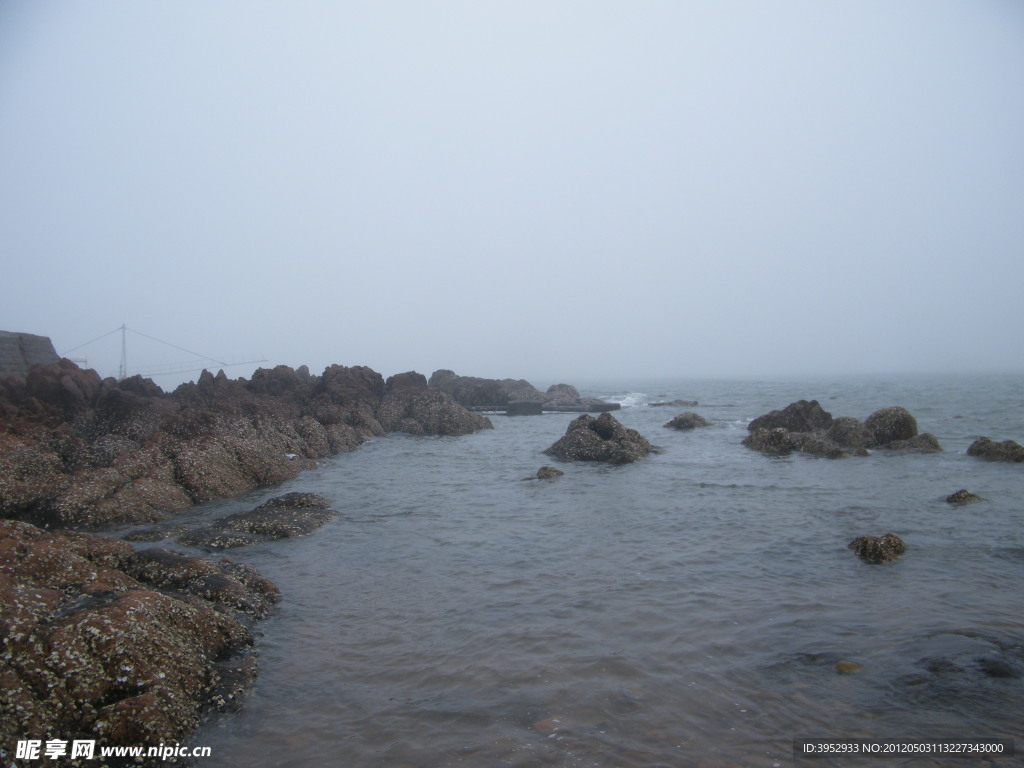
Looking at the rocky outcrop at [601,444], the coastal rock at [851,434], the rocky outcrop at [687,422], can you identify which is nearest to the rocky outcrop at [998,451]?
the coastal rock at [851,434]

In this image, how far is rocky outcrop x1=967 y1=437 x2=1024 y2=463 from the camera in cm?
1736

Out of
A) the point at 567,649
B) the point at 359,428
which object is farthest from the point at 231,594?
the point at 359,428

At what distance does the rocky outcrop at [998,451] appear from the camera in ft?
57.0

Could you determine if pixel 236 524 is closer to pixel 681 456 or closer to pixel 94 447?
pixel 94 447

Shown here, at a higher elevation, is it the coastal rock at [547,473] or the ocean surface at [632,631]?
the coastal rock at [547,473]

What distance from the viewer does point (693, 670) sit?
18.5ft

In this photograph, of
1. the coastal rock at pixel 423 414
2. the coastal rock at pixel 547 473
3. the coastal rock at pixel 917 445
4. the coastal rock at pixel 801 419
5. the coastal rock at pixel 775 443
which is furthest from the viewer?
the coastal rock at pixel 423 414

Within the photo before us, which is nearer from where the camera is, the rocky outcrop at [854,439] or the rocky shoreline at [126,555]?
the rocky shoreline at [126,555]

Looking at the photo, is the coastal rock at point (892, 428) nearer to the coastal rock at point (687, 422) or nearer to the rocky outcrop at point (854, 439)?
the rocky outcrop at point (854, 439)

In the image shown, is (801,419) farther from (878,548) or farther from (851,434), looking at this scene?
(878,548)

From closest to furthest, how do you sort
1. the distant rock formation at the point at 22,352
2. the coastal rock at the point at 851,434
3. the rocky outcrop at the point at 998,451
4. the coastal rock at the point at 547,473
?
the coastal rock at the point at 547,473
the rocky outcrop at the point at 998,451
the coastal rock at the point at 851,434
the distant rock formation at the point at 22,352

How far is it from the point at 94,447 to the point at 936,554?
70.2 feet

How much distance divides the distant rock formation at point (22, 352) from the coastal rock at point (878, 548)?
37574mm

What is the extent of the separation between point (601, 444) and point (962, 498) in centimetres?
1051
